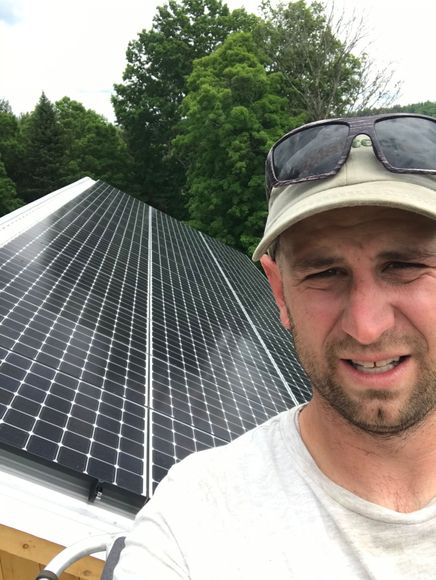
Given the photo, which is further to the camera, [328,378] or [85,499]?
[85,499]

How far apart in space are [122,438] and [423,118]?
3.07 meters

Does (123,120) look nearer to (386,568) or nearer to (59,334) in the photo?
(59,334)

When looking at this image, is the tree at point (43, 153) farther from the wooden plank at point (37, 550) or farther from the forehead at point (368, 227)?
the forehead at point (368, 227)

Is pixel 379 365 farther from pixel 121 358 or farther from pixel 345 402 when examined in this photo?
pixel 121 358

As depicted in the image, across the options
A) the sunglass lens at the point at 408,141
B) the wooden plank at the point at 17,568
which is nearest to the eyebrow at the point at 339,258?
the sunglass lens at the point at 408,141

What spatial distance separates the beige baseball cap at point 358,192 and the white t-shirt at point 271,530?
2.16 feet

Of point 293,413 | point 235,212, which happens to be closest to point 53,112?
point 235,212

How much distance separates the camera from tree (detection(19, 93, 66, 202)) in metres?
42.1

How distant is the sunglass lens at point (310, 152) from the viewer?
4.99ft

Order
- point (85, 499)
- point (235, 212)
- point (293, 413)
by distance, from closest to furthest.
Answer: point (293, 413) < point (85, 499) < point (235, 212)

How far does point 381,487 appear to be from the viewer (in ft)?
5.05

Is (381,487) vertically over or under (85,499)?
over

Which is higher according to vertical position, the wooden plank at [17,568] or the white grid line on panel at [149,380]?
the white grid line on panel at [149,380]

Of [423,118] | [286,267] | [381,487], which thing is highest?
[423,118]
